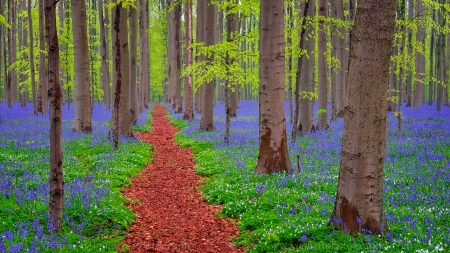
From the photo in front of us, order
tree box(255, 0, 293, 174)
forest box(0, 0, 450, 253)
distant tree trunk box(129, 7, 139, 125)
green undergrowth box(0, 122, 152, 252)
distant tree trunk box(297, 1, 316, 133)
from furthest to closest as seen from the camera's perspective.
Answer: distant tree trunk box(129, 7, 139, 125) < distant tree trunk box(297, 1, 316, 133) < tree box(255, 0, 293, 174) < green undergrowth box(0, 122, 152, 252) < forest box(0, 0, 450, 253)

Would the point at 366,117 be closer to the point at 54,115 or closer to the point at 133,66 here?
the point at 54,115

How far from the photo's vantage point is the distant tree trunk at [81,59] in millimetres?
16953

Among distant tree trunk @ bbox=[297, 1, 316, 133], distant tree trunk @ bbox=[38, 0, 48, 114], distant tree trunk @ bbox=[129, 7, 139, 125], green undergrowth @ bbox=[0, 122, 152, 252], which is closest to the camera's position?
green undergrowth @ bbox=[0, 122, 152, 252]

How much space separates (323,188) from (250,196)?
1.83 m

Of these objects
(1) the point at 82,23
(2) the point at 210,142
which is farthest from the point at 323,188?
(1) the point at 82,23

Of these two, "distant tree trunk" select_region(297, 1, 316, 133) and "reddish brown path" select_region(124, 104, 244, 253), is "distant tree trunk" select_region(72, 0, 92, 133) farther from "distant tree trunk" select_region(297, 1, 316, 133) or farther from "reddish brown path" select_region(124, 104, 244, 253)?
"distant tree trunk" select_region(297, 1, 316, 133)

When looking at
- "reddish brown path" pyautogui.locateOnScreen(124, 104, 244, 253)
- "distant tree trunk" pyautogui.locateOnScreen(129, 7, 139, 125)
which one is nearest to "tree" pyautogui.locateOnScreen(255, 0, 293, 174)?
"reddish brown path" pyautogui.locateOnScreen(124, 104, 244, 253)

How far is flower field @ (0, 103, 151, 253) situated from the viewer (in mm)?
5668

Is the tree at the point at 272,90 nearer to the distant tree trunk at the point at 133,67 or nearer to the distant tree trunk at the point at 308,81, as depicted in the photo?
the distant tree trunk at the point at 308,81

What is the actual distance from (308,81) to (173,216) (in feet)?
41.3

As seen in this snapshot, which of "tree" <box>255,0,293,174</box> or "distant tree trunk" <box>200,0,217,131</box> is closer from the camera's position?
"tree" <box>255,0,293,174</box>

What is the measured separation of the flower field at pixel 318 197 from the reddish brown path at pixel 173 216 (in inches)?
16.0

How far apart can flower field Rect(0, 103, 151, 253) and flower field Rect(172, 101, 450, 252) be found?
239cm

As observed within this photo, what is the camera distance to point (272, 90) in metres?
9.59
